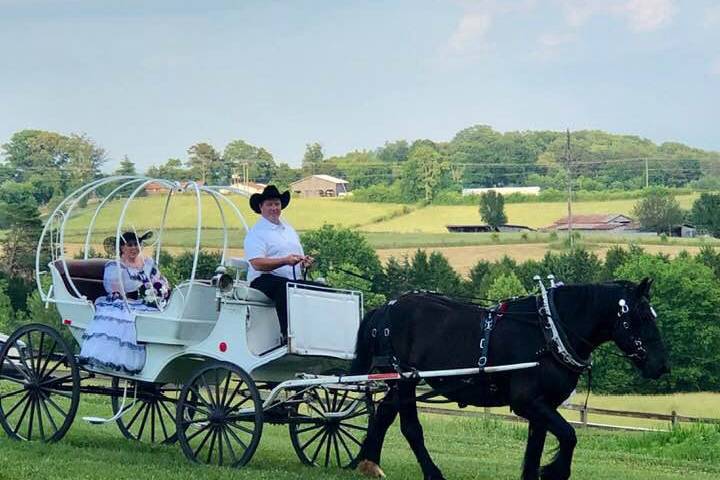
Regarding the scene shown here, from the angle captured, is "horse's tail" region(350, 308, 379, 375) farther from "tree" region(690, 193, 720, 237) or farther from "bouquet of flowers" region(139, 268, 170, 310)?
"tree" region(690, 193, 720, 237)

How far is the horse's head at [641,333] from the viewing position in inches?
374

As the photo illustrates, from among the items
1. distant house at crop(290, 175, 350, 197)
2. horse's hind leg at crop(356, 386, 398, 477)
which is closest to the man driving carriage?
horse's hind leg at crop(356, 386, 398, 477)

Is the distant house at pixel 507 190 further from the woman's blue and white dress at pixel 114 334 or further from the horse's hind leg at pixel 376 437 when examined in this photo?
the horse's hind leg at pixel 376 437

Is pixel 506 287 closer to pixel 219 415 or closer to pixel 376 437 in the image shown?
pixel 376 437

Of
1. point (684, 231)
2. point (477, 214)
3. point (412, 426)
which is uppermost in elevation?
point (477, 214)

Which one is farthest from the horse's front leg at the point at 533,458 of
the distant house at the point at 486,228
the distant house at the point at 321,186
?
the distant house at the point at 321,186

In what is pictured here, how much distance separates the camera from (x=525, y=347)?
9.70 m

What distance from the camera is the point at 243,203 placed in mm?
78250

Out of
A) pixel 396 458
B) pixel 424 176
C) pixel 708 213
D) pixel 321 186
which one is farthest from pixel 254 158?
pixel 396 458

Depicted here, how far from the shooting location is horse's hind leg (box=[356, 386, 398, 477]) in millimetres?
10523

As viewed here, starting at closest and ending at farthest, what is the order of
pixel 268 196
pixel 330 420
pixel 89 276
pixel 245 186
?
pixel 268 196 → pixel 330 420 → pixel 89 276 → pixel 245 186

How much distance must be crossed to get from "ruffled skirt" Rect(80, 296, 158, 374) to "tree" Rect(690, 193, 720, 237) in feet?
339

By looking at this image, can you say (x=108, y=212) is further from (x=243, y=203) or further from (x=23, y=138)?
(x=23, y=138)

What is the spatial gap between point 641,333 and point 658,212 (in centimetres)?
10355
